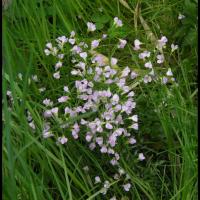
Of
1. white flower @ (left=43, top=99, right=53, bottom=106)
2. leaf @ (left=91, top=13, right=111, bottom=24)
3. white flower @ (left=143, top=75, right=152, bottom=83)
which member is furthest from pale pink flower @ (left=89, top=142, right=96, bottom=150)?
leaf @ (left=91, top=13, right=111, bottom=24)

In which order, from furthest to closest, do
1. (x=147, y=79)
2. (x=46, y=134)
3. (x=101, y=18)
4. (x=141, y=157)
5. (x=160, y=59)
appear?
(x=101, y=18), (x=160, y=59), (x=147, y=79), (x=141, y=157), (x=46, y=134)

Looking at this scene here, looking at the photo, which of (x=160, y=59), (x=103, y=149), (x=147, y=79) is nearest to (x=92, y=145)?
(x=103, y=149)

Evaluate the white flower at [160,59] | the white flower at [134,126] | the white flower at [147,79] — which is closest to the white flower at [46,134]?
the white flower at [134,126]

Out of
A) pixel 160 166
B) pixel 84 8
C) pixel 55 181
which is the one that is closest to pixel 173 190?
pixel 160 166

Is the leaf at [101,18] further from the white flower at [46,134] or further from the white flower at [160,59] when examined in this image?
the white flower at [46,134]

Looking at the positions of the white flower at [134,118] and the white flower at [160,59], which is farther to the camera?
the white flower at [160,59]

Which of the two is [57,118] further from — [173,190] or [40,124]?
[173,190]

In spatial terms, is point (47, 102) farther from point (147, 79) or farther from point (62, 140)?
point (147, 79)

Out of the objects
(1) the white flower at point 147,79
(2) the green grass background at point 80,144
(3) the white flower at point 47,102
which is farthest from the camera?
(1) the white flower at point 147,79
